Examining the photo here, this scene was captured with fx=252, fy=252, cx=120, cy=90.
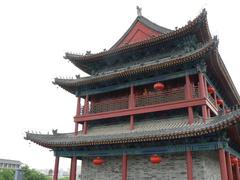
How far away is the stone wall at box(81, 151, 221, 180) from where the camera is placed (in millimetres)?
10945

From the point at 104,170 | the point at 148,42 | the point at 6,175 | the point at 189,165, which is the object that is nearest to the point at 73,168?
the point at 104,170

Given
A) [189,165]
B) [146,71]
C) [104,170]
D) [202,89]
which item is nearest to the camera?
[189,165]

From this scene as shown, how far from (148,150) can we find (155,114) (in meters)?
2.33

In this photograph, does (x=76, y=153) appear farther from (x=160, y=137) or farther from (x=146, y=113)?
(x=160, y=137)

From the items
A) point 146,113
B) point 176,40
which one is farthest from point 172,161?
point 176,40

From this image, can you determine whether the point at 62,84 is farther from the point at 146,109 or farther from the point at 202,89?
the point at 202,89

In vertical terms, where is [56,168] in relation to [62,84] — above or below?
below

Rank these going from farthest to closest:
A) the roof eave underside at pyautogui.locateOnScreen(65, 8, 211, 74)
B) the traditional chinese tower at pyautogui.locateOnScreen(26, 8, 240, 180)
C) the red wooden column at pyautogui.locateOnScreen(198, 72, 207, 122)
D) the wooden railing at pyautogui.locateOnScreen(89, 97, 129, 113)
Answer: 1. the wooden railing at pyautogui.locateOnScreen(89, 97, 129, 113)
2. the roof eave underside at pyautogui.locateOnScreen(65, 8, 211, 74)
3. the red wooden column at pyautogui.locateOnScreen(198, 72, 207, 122)
4. the traditional chinese tower at pyautogui.locateOnScreen(26, 8, 240, 180)

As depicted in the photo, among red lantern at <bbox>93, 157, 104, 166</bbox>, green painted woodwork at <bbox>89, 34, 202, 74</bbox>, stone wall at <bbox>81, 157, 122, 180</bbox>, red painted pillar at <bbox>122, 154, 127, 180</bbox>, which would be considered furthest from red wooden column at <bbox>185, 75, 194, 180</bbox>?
red lantern at <bbox>93, 157, 104, 166</bbox>

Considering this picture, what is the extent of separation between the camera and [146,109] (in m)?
12.9

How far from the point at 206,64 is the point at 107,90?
565 cm

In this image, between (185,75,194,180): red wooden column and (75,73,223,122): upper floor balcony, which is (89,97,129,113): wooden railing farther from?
(185,75,194,180): red wooden column

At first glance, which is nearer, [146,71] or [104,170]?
[146,71]

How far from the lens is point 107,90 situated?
1477 cm
